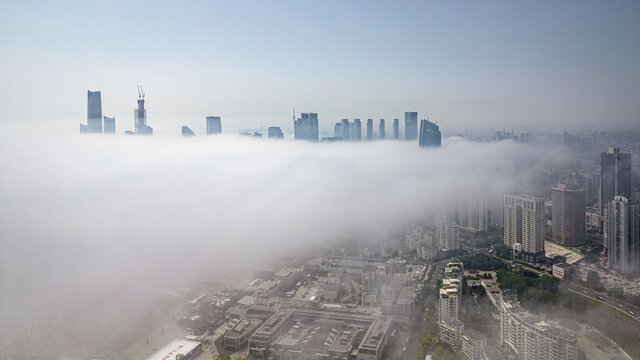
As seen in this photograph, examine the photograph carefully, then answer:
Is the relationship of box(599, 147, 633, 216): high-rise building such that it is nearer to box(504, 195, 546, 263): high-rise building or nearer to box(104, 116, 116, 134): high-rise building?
box(504, 195, 546, 263): high-rise building

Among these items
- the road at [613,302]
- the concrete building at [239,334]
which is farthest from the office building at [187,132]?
the road at [613,302]

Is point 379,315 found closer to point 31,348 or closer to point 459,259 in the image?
point 459,259

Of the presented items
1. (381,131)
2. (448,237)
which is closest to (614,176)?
(448,237)

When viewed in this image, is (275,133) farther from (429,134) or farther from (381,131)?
(429,134)

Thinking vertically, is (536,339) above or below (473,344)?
above

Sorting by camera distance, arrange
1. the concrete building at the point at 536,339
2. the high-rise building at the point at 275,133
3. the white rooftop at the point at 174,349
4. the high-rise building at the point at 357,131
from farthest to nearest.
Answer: the high-rise building at the point at 357,131 → the high-rise building at the point at 275,133 → the white rooftop at the point at 174,349 → the concrete building at the point at 536,339

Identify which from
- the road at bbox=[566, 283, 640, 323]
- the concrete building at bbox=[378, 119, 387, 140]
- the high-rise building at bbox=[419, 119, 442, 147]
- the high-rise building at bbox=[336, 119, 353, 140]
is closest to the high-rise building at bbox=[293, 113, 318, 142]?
the high-rise building at bbox=[336, 119, 353, 140]

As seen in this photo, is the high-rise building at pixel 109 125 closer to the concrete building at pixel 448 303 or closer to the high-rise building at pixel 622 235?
the concrete building at pixel 448 303

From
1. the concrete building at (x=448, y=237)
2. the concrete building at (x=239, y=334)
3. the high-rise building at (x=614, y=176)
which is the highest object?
the high-rise building at (x=614, y=176)
